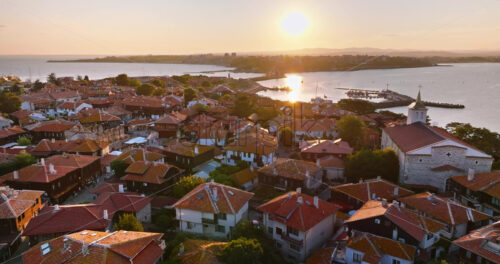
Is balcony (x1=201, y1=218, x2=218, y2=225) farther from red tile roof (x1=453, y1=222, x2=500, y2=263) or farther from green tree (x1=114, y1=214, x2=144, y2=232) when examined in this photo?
red tile roof (x1=453, y1=222, x2=500, y2=263)

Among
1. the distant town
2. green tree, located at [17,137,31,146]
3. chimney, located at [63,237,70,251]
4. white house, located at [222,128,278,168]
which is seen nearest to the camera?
chimney, located at [63,237,70,251]

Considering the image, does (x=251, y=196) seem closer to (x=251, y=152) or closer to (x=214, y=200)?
(x=214, y=200)

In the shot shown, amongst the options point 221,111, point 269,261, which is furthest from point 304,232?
point 221,111

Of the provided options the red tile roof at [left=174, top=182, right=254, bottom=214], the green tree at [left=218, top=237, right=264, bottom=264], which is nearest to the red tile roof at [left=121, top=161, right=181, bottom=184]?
the red tile roof at [left=174, top=182, right=254, bottom=214]

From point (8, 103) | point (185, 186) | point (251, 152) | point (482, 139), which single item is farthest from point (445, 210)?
point (8, 103)

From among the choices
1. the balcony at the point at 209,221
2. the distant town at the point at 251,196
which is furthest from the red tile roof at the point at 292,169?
the balcony at the point at 209,221

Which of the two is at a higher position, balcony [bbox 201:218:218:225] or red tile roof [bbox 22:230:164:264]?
red tile roof [bbox 22:230:164:264]
